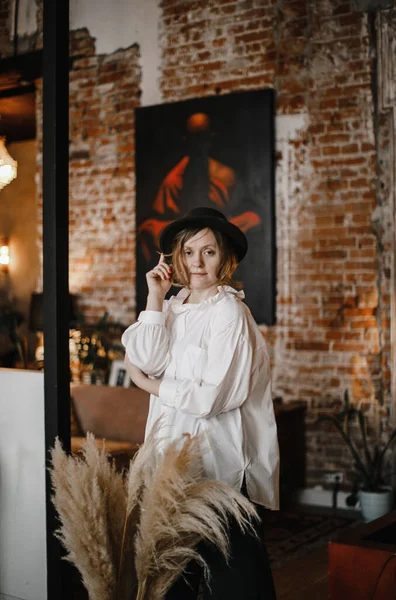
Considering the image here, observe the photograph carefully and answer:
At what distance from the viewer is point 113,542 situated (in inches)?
62.4

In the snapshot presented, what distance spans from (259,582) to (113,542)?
454 mm

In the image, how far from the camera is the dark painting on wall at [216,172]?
5.36 meters

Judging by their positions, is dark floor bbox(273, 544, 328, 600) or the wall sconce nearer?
the wall sconce

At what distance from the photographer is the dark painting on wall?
536 cm

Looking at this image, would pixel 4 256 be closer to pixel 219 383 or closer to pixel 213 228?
pixel 213 228

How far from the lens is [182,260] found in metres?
2.18

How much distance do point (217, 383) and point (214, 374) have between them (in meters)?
0.03

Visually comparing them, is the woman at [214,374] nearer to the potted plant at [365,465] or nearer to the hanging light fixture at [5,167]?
the hanging light fixture at [5,167]

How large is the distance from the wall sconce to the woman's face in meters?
1.01

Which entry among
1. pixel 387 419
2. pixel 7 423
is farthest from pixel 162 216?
pixel 7 423

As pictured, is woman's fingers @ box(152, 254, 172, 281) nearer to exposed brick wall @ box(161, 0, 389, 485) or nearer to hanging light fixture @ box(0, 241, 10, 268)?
hanging light fixture @ box(0, 241, 10, 268)

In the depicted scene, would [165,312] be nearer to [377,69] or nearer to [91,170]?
[377,69]

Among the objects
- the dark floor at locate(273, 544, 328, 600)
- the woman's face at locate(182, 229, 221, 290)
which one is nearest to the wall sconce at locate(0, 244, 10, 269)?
the woman's face at locate(182, 229, 221, 290)

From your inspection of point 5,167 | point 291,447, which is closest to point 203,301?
point 5,167
